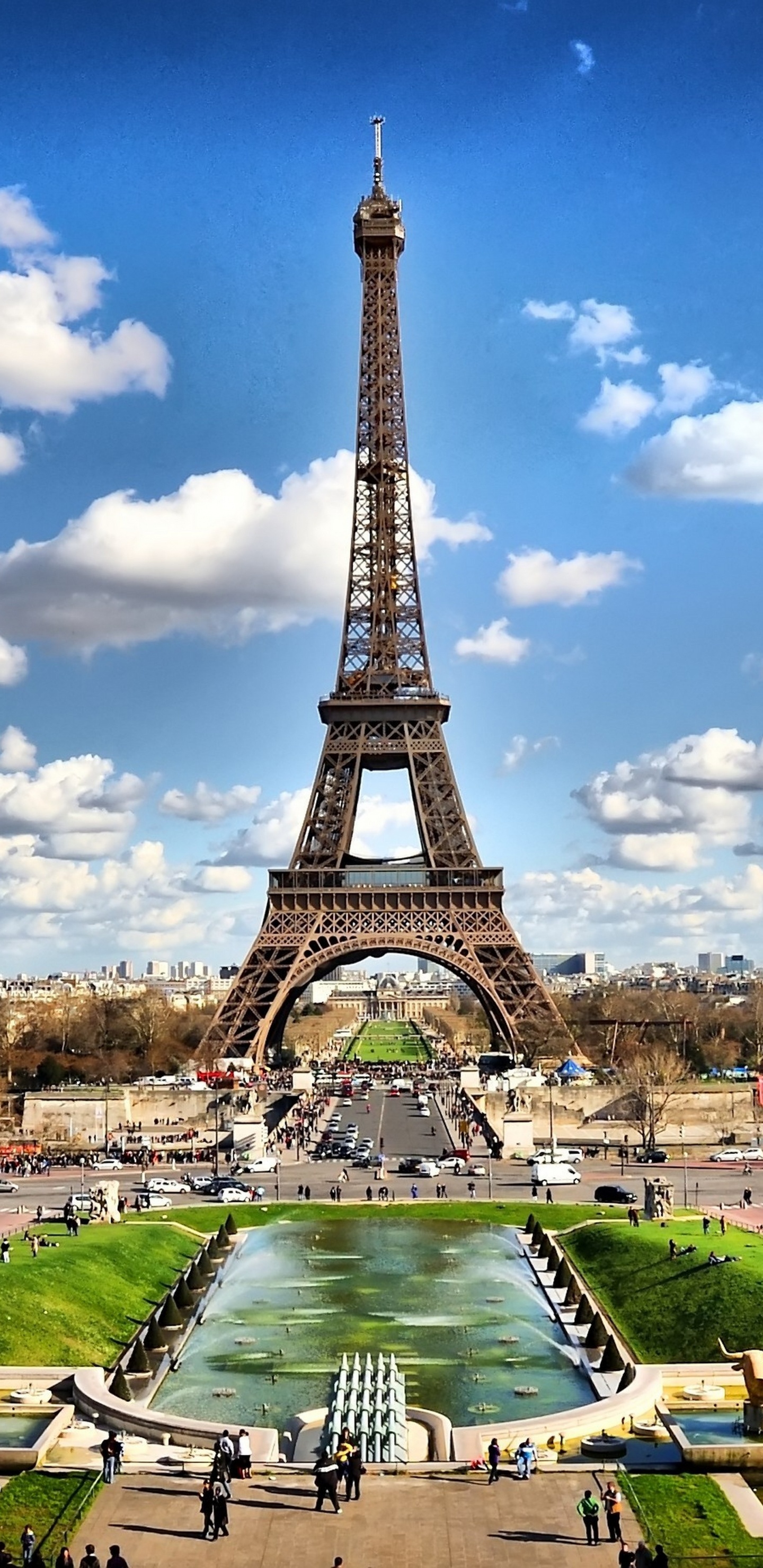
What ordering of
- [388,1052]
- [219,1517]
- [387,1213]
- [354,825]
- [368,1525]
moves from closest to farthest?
[219,1517]
[368,1525]
[387,1213]
[354,825]
[388,1052]

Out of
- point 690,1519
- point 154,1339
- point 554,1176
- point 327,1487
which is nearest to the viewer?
point 690,1519

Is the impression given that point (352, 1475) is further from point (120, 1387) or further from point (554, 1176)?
point (554, 1176)

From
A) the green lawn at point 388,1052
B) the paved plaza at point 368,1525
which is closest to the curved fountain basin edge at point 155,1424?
the paved plaza at point 368,1525

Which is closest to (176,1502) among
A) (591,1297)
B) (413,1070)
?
(591,1297)

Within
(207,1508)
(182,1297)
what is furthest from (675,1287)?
(207,1508)

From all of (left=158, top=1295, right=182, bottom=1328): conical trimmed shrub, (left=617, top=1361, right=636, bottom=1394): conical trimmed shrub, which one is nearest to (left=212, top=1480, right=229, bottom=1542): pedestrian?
(left=617, top=1361, right=636, bottom=1394): conical trimmed shrub

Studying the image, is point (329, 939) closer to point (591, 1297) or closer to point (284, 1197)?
point (284, 1197)

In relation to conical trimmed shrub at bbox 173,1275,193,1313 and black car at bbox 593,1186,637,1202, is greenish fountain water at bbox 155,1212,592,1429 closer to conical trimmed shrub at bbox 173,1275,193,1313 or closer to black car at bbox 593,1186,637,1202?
conical trimmed shrub at bbox 173,1275,193,1313
